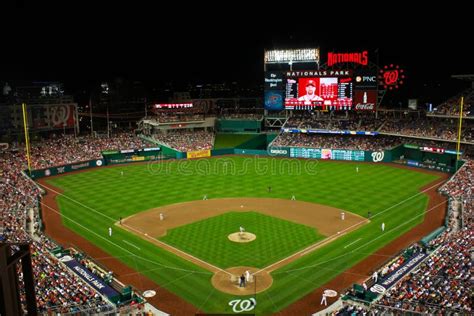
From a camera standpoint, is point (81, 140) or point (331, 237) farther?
point (81, 140)

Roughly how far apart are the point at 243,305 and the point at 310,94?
48.3 m

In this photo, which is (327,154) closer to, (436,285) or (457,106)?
(457,106)

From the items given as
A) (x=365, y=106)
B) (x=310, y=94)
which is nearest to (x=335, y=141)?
(x=365, y=106)

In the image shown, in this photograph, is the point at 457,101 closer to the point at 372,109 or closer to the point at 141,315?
the point at 372,109

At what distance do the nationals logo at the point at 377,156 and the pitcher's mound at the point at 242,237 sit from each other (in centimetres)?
3459

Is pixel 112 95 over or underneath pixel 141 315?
over

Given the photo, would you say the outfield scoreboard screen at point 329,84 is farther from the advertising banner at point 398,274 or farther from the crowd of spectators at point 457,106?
the advertising banner at point 398,274

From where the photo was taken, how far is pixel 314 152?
64312mm

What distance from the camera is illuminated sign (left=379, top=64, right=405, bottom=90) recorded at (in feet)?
200

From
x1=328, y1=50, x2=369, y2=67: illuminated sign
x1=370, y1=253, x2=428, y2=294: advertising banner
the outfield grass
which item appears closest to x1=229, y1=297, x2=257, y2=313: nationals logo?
the outfield grass

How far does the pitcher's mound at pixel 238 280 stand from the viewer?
2294cm

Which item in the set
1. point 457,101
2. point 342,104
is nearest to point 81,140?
point 342,104

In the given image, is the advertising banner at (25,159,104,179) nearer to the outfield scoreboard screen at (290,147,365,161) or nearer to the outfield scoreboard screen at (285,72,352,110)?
the outfield scoreboard screen at (290,147,365,161)

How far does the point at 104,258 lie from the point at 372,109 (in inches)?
1853
